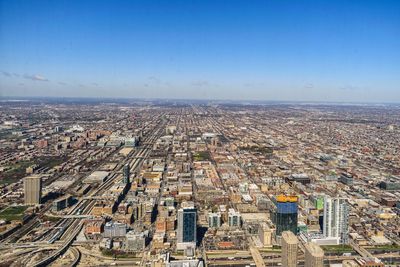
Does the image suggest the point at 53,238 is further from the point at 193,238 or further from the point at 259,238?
the point at 259,238

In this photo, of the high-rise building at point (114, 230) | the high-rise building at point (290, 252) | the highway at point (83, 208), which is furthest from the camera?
the high-rise building at point (114, 230)

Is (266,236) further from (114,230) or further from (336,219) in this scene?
(114,230)

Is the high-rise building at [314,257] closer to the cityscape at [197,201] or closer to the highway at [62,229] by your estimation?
the cityscape at [197,201]

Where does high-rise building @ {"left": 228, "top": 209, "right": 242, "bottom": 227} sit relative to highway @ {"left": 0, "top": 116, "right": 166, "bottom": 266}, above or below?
above

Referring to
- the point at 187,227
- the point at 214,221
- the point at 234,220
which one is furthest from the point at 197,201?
the point at 187,227

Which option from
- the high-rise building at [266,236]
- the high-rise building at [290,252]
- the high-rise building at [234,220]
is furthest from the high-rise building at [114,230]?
the high-rise building at [290,252]

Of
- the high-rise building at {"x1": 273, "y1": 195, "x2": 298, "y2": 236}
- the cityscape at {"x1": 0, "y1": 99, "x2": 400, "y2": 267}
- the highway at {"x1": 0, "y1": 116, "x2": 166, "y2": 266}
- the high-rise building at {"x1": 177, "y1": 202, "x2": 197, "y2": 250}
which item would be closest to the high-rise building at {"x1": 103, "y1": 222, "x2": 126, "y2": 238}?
the cityscape at {"x1": 0, "y1": 99, "x2": 400, "y2": 267}

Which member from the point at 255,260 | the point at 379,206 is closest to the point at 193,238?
the point at 255,260

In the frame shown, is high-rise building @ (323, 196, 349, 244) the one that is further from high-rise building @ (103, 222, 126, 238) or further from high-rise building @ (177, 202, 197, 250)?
high-rise building @ (103, 222, 126, 238)

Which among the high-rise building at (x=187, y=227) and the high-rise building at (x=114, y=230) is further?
the high-rise building at (x=114, y=230)
